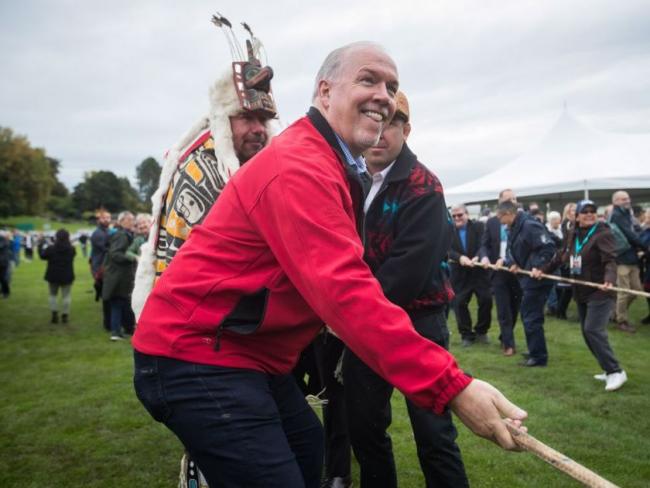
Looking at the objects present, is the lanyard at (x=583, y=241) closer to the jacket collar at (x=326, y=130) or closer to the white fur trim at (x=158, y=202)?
the white fur trim at (x=158, y=202)

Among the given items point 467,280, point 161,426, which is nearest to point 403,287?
point 161,426

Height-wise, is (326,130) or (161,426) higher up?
(326,130)

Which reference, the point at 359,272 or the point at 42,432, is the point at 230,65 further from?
the point at 42,432

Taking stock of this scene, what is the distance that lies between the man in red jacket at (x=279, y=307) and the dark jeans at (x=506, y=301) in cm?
686

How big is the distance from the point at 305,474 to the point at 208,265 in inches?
41.3

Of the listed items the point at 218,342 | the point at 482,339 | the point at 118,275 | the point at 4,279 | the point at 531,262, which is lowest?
the point at 482,339

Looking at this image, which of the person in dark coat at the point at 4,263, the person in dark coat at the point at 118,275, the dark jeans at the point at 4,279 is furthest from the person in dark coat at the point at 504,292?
the dark jeans at the point at 4,279

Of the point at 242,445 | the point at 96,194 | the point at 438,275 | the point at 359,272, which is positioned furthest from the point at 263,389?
the point at 96,194

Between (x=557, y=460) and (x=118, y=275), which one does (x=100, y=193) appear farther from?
(x=557, y=460)

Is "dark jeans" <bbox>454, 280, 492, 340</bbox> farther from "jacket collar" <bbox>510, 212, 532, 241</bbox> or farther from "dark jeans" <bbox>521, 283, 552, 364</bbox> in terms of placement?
"jacket collar" <bbox>510, 212, 532, 241</bbox>

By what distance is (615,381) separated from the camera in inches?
243

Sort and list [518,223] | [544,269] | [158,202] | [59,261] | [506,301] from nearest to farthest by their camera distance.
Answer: [158,202] → [544,269] → [518,223] → [506,301] → [59,261]

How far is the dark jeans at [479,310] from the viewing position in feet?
29.6

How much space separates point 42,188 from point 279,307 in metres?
85.7
